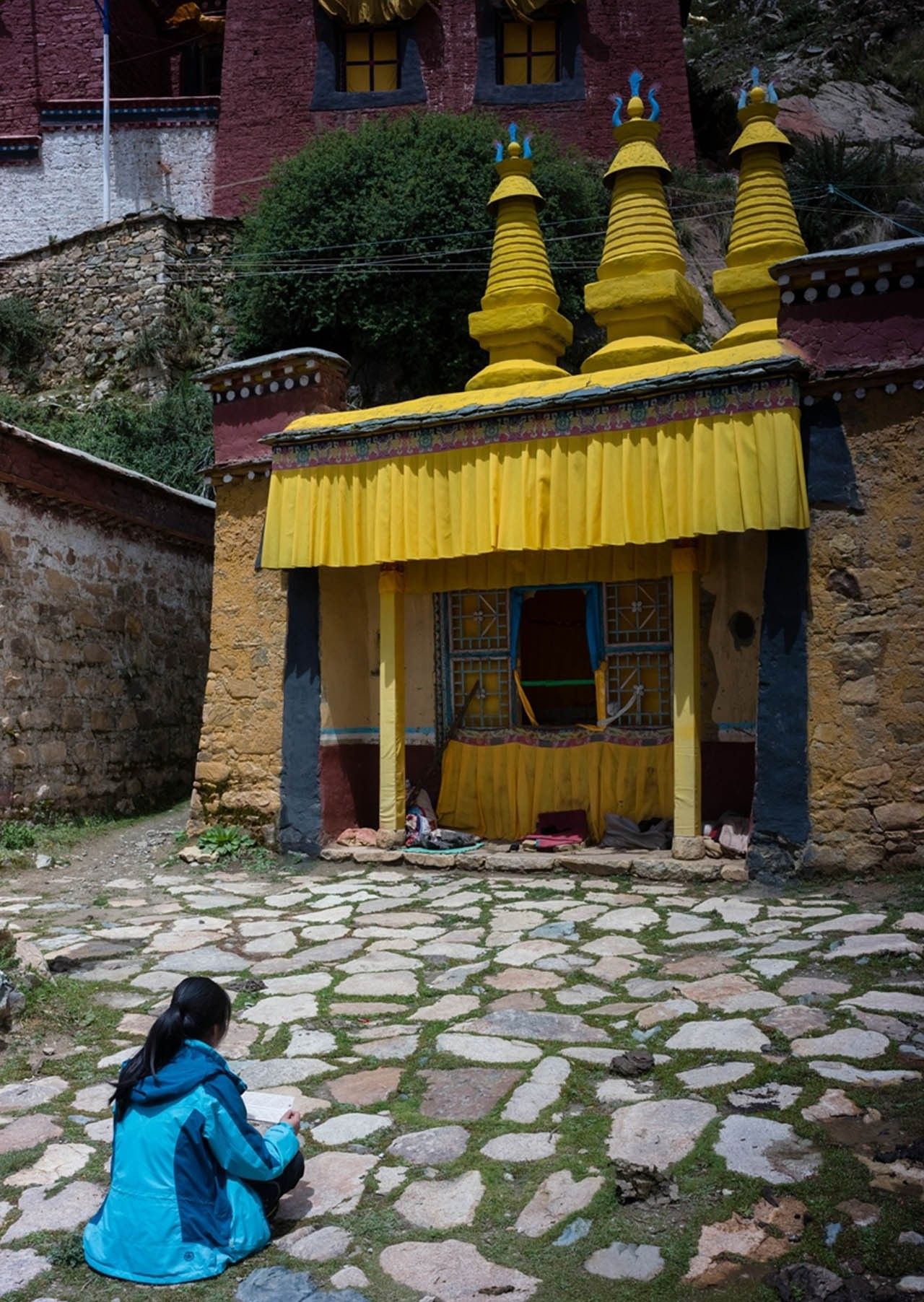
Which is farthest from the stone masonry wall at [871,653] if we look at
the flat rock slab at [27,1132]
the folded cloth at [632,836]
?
the flat rock slab at [27,1132]

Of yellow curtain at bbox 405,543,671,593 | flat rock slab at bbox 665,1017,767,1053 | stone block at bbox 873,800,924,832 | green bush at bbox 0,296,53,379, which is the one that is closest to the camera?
flat rock slab at bbox 665,1017,767,1053

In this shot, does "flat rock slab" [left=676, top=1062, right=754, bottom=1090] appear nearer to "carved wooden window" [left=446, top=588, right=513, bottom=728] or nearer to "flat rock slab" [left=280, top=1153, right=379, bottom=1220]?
"flat rock slab" [left=280, top=1153, right=379, bottom=1220]

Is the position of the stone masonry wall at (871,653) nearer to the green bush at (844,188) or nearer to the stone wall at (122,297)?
the green bush at (844,188)

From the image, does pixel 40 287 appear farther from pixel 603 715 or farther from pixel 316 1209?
pixel 316 1209

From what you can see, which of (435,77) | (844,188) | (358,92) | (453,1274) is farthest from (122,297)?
(453,1274)

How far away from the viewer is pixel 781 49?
29844 millimetres

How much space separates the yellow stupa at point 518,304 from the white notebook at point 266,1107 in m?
7.56

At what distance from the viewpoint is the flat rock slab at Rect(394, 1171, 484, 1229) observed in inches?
140

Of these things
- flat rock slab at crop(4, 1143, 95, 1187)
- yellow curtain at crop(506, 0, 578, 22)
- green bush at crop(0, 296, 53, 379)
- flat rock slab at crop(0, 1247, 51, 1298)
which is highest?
yellow curtain at crop(506, 0, 578, 22)

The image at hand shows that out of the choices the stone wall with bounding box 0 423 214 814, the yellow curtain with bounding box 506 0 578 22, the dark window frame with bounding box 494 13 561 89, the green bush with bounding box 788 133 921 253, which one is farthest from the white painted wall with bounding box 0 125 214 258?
the stone wall with bounding box 0 423 214 814

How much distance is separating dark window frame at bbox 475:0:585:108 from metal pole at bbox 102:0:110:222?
758cm

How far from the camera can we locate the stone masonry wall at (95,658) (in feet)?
34.9

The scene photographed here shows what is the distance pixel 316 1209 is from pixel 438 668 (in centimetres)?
686

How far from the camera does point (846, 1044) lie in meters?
4.75
